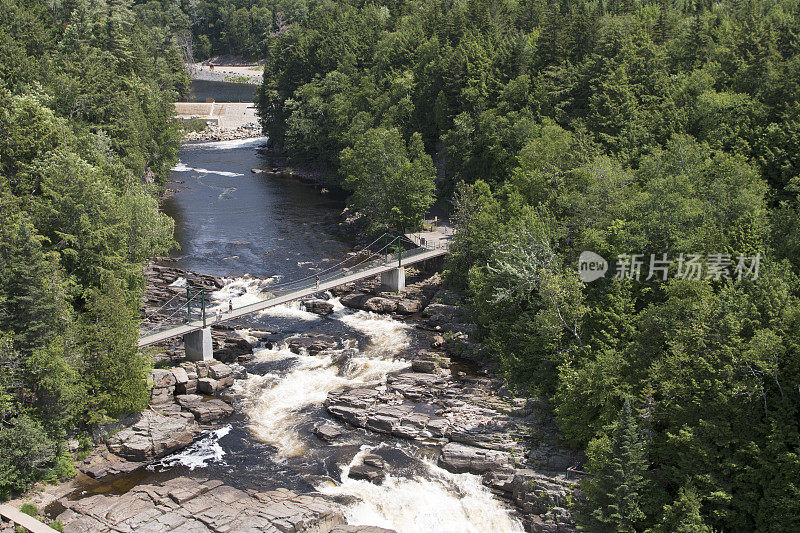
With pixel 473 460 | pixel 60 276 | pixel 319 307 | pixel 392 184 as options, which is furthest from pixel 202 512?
pixel 392 184

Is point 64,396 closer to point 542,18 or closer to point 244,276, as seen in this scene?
point 244,276

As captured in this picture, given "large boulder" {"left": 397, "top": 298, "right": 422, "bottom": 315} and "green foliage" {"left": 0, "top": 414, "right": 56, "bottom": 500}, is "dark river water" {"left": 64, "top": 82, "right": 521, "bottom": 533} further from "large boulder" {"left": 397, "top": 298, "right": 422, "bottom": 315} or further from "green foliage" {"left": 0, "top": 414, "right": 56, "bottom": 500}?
"green foliage" {"left": 0, "top": 414, "right": 56, "bottom": 500}

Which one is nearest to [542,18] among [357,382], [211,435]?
[357,382]

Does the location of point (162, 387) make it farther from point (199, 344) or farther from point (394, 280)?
point (394, 280)

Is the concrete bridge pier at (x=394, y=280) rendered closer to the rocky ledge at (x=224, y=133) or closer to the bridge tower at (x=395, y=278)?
the bridge tower at (x=395, y=278)

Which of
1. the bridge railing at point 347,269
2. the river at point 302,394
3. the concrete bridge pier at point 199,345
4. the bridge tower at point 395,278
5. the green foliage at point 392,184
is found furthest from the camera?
the green foliage at point 392,184

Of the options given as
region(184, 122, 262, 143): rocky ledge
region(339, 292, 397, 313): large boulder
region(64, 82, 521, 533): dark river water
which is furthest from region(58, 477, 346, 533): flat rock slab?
region(184, 122, 262, 143): rocky ledge

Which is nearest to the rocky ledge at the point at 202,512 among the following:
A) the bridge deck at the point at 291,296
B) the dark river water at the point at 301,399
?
the dark river water at the point at 301,399
